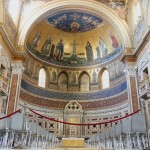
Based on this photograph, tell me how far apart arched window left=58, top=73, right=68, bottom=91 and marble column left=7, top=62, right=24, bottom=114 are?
19.1ft

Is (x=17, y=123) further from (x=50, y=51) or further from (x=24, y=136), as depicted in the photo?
(x=50, y=51)

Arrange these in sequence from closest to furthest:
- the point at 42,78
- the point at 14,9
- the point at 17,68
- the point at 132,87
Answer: the point at 132,87
the point at 17,68
the point at 14,9
the point at 42,78

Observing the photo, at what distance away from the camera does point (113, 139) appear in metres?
9.91

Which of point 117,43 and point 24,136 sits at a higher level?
point 117,43

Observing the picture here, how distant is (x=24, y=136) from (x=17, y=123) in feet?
2.18

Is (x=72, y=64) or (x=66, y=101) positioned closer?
(x=66, y=101)

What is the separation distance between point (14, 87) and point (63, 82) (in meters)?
7.01

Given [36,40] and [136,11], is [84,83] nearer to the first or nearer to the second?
[36,40]

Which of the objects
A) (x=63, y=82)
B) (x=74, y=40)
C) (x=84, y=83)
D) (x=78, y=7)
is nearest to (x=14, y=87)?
(x=63, y=82)

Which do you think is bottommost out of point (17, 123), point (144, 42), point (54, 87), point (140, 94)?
point (17, 123)

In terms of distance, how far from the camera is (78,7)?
1948cm

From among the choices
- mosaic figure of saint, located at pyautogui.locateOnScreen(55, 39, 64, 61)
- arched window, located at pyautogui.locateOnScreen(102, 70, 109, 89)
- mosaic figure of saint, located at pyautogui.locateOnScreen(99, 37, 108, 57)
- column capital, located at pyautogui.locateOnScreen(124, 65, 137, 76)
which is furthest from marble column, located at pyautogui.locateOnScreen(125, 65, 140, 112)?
mosaic figure of saint, located at pyautogui.locateOnScreen(55, 39, 64, 61)

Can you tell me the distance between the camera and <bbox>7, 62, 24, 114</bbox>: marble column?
16.3 meters

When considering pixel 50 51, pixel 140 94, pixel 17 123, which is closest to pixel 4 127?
pixel 17 123
